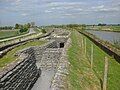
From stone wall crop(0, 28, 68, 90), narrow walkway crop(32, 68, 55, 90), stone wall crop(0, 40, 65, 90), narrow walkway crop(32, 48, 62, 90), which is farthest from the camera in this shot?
narrow walkway crop(32, 48, 62, 90)

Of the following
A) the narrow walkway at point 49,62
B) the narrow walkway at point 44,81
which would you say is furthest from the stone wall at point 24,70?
the narrow walkway at point 44,81

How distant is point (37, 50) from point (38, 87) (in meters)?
6.70

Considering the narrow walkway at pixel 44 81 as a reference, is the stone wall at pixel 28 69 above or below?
above

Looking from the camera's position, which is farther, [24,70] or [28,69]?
[28,69]

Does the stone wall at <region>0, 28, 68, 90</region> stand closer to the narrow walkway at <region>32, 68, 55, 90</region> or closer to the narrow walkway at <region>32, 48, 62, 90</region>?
the narrow walkway at <region>32, 48, 62, 90</region>

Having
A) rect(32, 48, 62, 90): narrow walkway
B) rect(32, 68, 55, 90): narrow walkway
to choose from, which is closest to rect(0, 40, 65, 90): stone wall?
rect(32, 48, 62, 90): narrow walkway

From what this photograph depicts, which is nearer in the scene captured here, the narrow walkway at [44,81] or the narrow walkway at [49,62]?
the narrow walkway at [44,81]

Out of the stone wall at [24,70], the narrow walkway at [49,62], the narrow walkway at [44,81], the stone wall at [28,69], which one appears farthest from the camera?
the narrow walkway at [49,62]

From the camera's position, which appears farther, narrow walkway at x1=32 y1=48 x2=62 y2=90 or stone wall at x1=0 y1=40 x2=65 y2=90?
narrow walkway at x1=32 y1=48 x2=62 y2=90

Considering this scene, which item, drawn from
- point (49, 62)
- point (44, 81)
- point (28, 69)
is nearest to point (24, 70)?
point (28, 69)

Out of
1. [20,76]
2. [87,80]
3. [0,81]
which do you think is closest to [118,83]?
[87,80]

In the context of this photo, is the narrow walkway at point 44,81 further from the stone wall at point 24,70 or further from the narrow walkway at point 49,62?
the stone wall at point 24,70

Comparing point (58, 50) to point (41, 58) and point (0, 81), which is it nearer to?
point (41, 58)

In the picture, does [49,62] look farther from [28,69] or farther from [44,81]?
[28,69]
